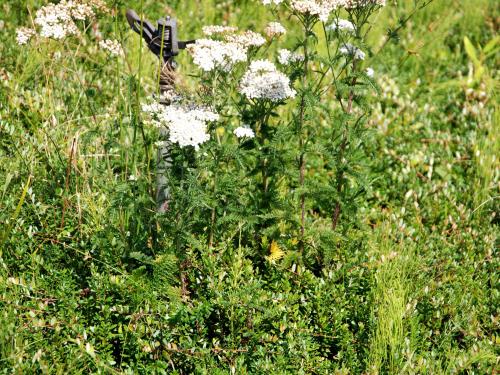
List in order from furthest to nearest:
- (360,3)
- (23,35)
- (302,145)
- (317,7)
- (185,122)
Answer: (302,145) < (23,35) < (360,3) < (317,7) < (185,122)

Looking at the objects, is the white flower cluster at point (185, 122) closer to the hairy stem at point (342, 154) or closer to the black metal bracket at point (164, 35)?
the black metal bracket at point (164, 35)

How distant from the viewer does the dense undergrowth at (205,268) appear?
9.31 ft

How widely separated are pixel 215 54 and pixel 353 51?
79 cm

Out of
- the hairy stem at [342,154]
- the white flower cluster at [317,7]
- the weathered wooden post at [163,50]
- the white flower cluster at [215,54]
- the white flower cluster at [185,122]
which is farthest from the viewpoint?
the hairy stem at [342,154]

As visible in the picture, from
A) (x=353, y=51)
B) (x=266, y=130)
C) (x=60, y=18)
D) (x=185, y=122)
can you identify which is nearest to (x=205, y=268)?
(x=266, y=130)

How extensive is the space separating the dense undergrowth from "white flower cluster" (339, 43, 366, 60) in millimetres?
205

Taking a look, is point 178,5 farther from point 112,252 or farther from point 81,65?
point 112,252

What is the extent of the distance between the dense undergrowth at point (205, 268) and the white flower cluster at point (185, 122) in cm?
20

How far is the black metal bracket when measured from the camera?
119 inches

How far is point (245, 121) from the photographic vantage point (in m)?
3.15

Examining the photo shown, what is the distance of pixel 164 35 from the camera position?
305 centimetres

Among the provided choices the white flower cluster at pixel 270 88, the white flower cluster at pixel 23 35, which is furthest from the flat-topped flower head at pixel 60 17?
the white flower cluster at pixel 270 88

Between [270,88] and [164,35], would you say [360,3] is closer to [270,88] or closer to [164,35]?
[270,88]

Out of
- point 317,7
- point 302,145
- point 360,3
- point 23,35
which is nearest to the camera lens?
point 317,7
